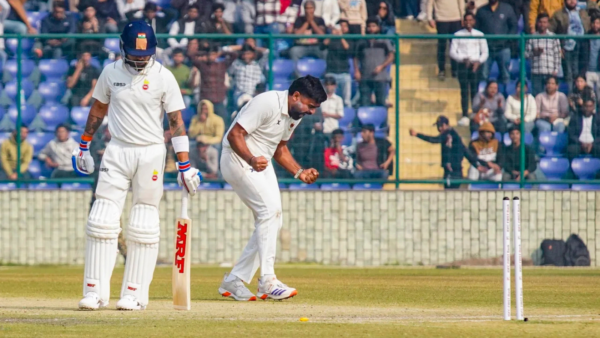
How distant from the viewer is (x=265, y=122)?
388 inches

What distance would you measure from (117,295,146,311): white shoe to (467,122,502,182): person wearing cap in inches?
356

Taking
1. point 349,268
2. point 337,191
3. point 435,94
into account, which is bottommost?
point 349,268

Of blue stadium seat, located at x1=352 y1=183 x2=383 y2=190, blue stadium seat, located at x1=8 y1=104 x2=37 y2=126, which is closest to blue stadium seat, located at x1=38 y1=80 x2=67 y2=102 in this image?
blue stadium seat, located at x1=8 y1=104 x2=37 y2=126

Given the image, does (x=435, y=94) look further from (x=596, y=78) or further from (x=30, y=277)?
(x=30, y=277)

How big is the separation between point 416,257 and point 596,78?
12.7 feet

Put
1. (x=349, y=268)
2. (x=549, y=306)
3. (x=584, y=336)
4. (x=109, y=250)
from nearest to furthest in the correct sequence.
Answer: (x=584, y=336) < (x=109, y=250) < (x=549, y=306) < (x=349, y=268)

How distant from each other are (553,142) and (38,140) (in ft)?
25.5

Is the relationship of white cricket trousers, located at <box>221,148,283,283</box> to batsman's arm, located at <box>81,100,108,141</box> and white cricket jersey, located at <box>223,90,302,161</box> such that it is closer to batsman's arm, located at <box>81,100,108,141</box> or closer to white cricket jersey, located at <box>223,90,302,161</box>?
white cricket jersey, located at <box>223,90,302,161</box>

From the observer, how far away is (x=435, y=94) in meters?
16.7

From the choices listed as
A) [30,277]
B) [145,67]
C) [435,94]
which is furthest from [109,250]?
[435,94]

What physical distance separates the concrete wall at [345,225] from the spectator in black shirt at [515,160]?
32 cm

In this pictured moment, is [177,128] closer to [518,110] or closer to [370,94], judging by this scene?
[370,94]

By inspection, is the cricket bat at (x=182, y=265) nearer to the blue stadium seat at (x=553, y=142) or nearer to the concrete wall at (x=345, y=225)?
the concrete wall at (x=345, y=225)

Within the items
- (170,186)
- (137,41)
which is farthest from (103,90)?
(170,186)
